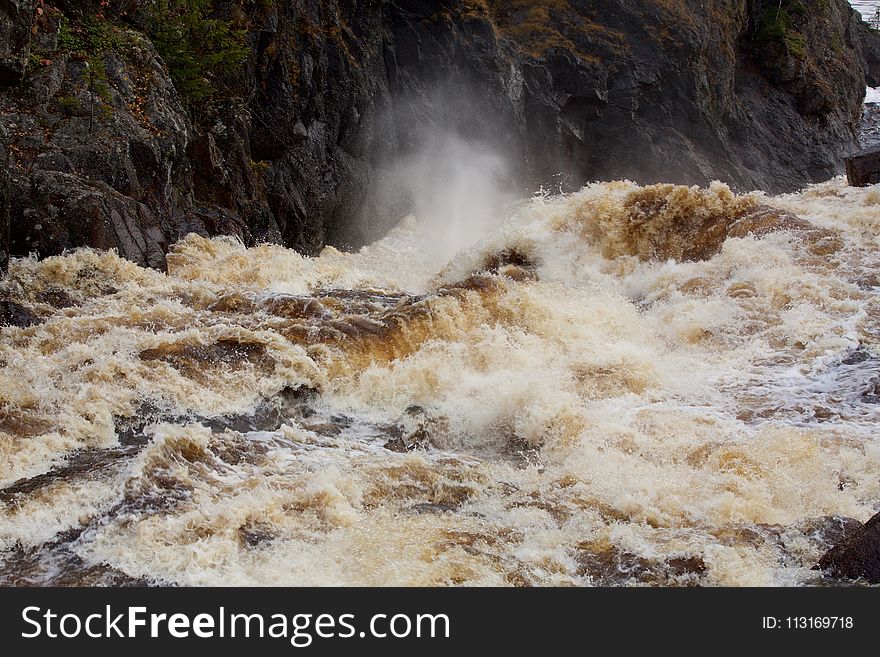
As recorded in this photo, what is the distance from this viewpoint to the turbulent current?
5.70 m

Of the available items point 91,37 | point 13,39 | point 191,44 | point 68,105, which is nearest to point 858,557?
point 13,39

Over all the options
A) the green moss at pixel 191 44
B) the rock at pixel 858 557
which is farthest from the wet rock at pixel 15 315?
the rock at pixel 858 557

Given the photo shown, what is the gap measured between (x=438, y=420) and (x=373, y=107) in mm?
13231

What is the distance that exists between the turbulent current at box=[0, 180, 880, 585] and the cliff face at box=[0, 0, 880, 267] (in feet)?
4.81

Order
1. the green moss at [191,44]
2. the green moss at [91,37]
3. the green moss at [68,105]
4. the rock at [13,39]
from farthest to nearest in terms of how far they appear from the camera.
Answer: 1. the green moss at [191,44]
2. the green moss at [91,37]
3. the green moss at [68,105]
4. the rock at [13,39]

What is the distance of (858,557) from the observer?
207 inches

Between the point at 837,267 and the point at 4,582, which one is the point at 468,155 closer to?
the point at 837,267

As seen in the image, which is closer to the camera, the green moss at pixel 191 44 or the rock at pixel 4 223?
the rock at pixel 4 223

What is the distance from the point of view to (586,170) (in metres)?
25.6

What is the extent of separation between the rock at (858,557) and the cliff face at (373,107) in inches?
340

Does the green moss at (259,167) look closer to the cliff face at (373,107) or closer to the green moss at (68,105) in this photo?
the cliff face at (373,107)

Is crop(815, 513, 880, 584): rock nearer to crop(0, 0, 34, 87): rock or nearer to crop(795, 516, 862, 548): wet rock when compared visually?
crop(795, 516, 862, 548): wet rock

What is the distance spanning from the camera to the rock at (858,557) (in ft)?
17.0

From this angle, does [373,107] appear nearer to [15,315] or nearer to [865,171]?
[865,171]
